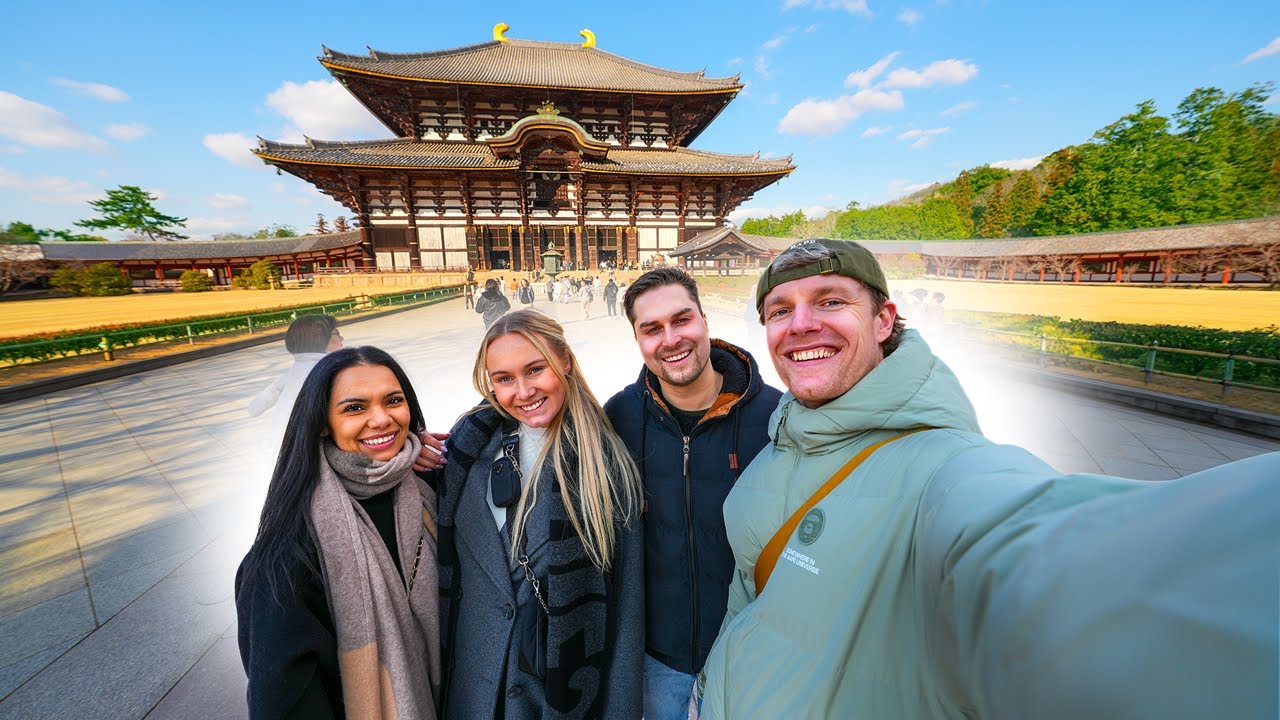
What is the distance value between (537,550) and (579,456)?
0.32 metres

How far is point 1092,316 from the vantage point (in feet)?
44.2

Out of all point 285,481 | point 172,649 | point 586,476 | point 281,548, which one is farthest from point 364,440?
point 172,649

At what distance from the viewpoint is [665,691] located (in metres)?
1.67

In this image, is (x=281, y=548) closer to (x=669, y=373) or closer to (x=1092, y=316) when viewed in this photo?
(x=669, y=373)

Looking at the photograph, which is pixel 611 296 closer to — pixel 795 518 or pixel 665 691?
pixel 665 691

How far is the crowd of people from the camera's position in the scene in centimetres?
49

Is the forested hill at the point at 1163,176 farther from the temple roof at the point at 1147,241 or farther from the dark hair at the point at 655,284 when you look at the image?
the dark hair at the point at 655,284

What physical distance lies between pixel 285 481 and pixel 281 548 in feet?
0.67

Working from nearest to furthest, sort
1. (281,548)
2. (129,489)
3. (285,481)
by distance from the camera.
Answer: (281,548) < (285,481) < (129,489)

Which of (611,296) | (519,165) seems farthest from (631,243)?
(611,296)

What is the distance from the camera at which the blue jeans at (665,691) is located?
1634mm

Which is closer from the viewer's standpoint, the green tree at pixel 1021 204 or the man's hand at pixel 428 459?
the man's hand at pixel 428 459

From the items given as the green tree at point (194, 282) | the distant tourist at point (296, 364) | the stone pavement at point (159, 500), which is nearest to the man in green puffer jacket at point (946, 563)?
the stone pavement at point (159, 500)

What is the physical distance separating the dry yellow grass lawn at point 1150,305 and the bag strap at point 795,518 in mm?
10640
